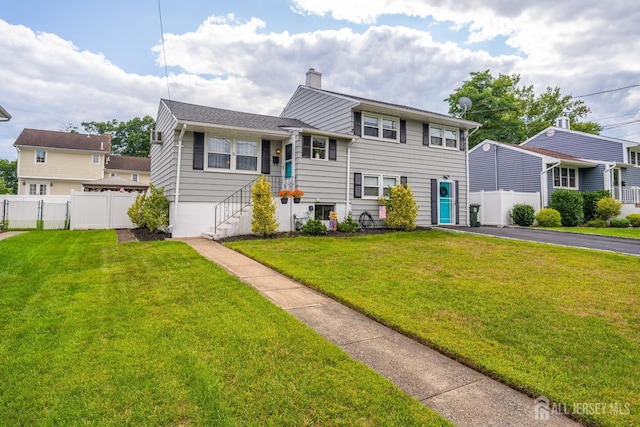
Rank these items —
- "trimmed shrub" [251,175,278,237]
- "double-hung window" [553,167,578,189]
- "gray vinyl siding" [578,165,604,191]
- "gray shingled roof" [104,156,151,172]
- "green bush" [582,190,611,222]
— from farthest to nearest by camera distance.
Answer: "gray shingled roof" [104,156,151,172], "gray vinyl siding" [578,165,604,191], "double-hung window" [553,167,578,189], "green bush" [582,190,611,222], "trimmed shrub" [251,175,278,237]

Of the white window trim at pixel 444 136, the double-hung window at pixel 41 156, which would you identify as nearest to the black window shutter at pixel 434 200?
the white window trim at pixel 444 136

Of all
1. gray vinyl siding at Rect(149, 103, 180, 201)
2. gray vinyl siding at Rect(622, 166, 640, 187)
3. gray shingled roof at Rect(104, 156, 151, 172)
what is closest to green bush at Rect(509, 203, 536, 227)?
gray vinyl siding at Rect(622, 166, 640, 187)

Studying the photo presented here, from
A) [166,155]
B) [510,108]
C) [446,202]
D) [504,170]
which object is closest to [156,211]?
[166,155]

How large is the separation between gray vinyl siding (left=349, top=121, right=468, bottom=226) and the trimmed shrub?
3.93 m

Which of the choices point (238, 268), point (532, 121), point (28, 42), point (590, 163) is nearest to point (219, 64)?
point (28, 42)

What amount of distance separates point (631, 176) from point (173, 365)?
27718 mm

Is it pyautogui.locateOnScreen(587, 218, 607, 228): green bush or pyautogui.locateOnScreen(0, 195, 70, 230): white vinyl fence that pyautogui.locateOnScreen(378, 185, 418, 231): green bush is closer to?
pyautogui.locateOnScreen(587, 218, 607, 228): green bush

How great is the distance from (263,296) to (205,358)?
1.91 meters

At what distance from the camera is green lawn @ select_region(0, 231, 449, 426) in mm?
2117

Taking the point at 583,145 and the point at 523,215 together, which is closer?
the point at 523,215

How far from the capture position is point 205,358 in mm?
2820

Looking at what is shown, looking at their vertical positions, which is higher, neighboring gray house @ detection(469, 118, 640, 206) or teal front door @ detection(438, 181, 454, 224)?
neighboring gray house @ detection(469, 118, 640, 206)

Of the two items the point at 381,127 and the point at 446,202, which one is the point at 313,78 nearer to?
the point at 381,127

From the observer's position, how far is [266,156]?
1259 cm
